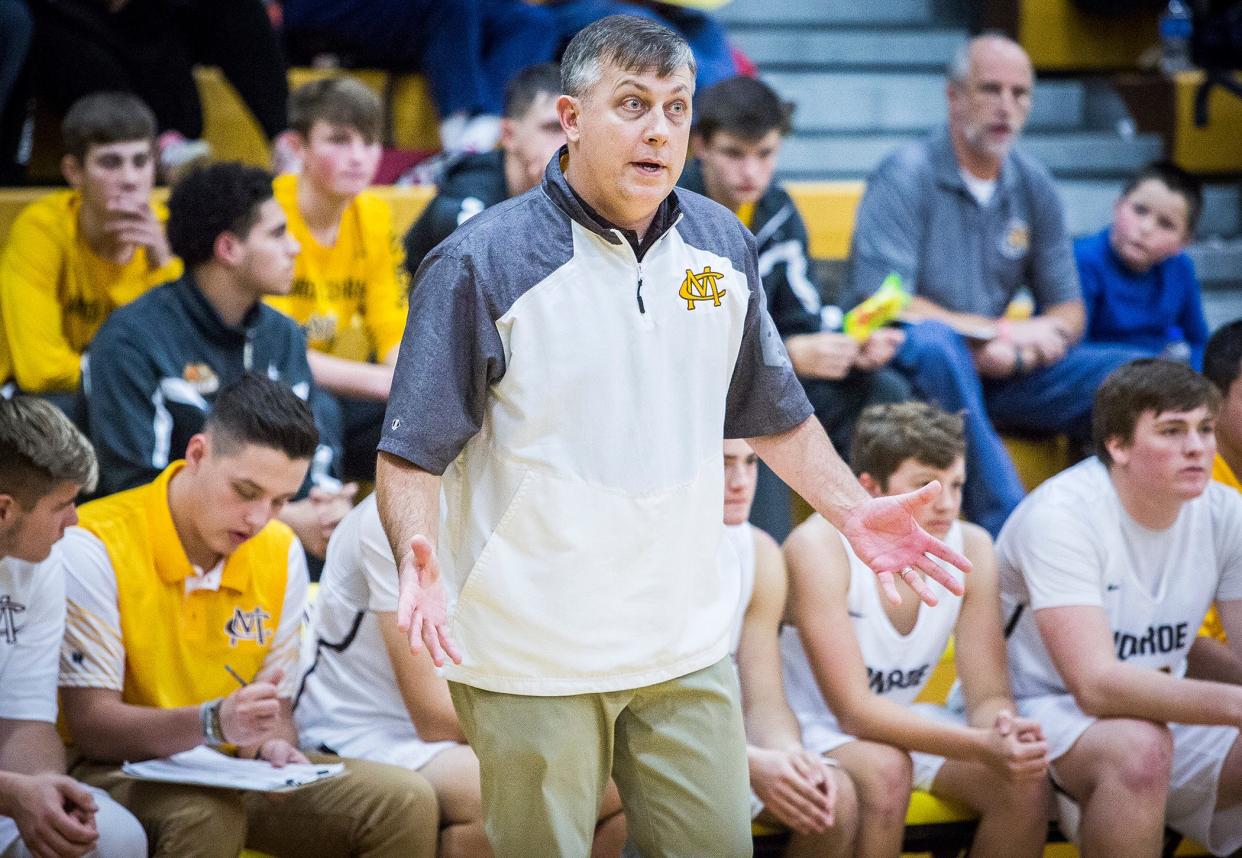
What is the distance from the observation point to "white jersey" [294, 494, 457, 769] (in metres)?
3.07

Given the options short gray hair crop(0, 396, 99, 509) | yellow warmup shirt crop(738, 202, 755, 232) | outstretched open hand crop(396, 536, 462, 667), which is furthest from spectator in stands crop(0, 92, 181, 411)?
outstretched open hand crop(396, 536, 462, 667)

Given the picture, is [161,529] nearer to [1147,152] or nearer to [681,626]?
[681,626]

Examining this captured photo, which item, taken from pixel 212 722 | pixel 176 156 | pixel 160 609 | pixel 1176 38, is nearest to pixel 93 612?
pixel 160 609

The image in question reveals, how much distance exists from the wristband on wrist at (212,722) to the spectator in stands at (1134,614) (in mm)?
1674

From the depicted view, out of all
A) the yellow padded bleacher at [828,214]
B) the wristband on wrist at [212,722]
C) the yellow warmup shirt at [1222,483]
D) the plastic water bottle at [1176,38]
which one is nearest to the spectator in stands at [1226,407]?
the yellow warmup shirt at [1222,483]

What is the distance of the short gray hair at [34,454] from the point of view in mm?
2756

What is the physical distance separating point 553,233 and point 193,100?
129 inches

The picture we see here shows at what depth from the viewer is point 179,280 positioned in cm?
390

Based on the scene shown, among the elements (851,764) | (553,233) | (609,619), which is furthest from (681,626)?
(851,764)

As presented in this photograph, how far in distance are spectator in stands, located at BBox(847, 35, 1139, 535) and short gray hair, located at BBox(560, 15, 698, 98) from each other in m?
2.45

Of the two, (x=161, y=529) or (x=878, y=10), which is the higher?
(x=878, y=10)

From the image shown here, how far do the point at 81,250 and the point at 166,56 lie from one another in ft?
3.18

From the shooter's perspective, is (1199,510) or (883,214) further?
(883,214)

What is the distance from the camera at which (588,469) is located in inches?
86.2
